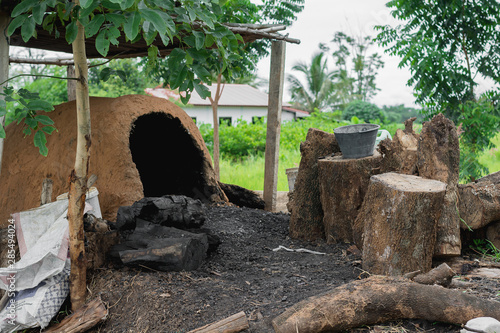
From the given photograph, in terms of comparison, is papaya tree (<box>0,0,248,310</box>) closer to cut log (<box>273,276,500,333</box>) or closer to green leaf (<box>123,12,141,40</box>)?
green leaf (<box>123,12,141,40</box>)

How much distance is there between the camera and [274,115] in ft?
20.4

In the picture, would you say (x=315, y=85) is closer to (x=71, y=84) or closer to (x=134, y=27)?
(x=71, y=84)

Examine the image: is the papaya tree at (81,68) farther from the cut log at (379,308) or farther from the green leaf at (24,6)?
the cut log at (379,308)

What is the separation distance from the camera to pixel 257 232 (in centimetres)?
498

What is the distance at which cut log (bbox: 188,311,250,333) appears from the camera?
9.02 ft

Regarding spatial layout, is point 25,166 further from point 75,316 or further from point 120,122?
point 75,316

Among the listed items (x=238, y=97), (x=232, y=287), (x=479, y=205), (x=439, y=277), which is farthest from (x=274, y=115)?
(x=238, y=97)

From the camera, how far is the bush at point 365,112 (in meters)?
20.2

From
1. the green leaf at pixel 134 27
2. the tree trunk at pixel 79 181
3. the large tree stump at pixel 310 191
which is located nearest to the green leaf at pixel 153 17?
the green leaf at pixel 134 27

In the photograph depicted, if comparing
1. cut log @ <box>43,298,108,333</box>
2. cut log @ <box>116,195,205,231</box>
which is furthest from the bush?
cut log @ <box>43,298,108,333</box>

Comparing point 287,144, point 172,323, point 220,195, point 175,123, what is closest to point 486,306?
point 172,323

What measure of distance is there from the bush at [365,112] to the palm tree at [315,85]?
5.52 meters

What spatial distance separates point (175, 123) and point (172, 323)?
3.66 metres

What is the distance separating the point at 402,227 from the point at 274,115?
3.21 meters
